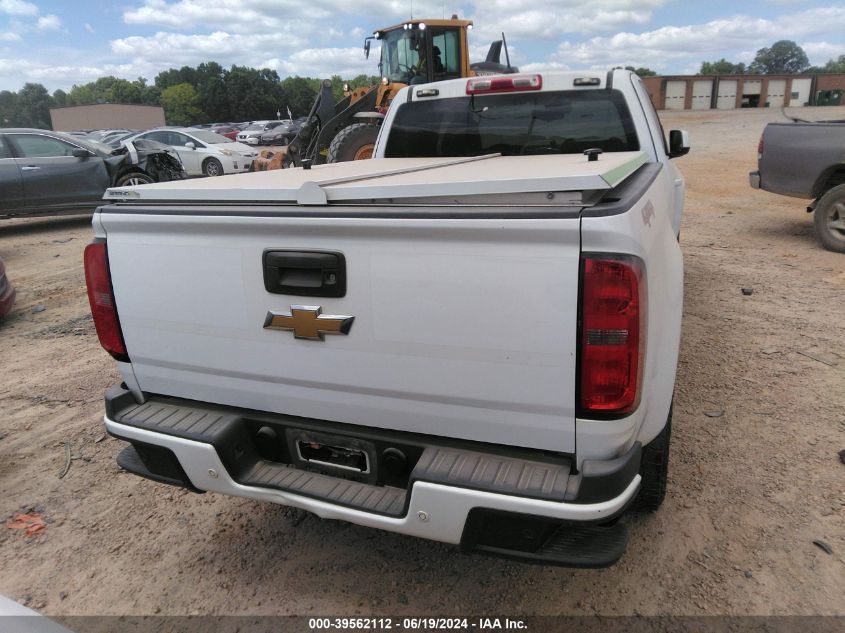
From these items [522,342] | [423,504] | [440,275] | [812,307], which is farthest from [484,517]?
[812,307]

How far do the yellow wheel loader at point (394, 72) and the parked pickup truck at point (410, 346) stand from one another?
339 inches

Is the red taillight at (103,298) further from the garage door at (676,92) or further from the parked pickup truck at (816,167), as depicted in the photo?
the garage door at (676,92)

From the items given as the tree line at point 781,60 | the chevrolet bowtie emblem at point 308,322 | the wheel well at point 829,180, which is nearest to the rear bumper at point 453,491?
the chevrolet bowtie emblem at point 308,322

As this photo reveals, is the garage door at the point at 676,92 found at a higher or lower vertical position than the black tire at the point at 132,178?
higher

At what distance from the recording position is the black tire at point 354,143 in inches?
368

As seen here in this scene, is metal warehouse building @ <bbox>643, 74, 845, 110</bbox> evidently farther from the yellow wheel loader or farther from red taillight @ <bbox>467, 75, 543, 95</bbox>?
red taillight @ <bbox>467, 75, 543, 95</bbox>

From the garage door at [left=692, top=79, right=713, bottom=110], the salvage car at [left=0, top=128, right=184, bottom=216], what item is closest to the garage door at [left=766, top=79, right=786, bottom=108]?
the garage door at [left=692, top=79, right=713, bottom=110]

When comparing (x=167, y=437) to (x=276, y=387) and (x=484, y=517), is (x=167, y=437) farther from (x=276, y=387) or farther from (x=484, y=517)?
(x=484, y=517)

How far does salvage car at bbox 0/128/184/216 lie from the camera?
9.84 meters

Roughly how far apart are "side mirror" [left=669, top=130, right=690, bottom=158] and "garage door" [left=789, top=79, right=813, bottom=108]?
8091 cm

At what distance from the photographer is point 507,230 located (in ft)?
5.69

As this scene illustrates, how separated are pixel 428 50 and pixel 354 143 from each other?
9.98ft

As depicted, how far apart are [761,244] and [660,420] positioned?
22.9 ft

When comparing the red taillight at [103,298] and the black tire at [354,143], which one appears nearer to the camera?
the red taillight at [103,298]
